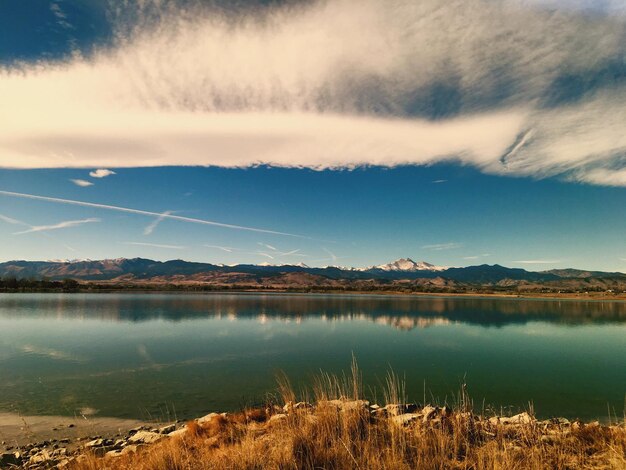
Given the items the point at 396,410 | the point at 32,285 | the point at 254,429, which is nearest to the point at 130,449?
→ the point at 254,429

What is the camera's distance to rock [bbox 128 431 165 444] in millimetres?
9966

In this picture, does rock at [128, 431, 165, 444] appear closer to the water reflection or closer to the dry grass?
the dry grass

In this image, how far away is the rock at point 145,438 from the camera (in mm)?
9966

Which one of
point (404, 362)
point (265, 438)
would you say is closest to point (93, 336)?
point (404, 362)

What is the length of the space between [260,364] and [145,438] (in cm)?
1201

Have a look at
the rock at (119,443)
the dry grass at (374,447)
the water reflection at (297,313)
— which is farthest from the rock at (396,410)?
the water reflection at (297,313)

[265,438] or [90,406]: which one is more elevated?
[265,438]

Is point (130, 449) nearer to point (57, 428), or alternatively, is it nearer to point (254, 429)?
point (254, 429)

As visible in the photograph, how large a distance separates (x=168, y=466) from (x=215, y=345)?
75.0 ft

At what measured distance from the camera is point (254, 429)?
364 inches

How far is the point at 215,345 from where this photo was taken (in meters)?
28.3

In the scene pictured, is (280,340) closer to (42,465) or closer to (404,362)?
(404,362)

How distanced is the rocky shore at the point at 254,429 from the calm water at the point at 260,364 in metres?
2.62

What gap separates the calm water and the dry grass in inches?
245
